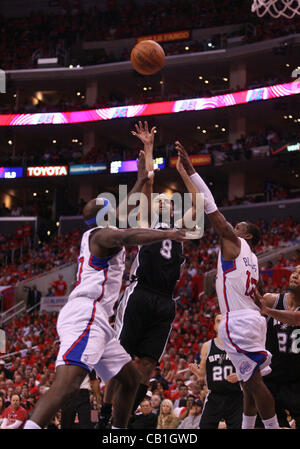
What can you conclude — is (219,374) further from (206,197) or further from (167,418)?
(206,197)

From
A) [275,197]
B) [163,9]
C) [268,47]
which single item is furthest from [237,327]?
[163,9]

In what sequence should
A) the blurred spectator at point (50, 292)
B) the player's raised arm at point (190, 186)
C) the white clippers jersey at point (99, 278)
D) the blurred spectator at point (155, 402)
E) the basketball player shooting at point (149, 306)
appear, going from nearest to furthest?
the white clippers jersey at point (99, 278) < the basketball player shooting at point (149, 306) < the player's raised arm at point (190, 186) < the blurred spectator at point (155, 402) < the blurred spectator at point (50, 292)

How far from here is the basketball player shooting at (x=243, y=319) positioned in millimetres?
5164

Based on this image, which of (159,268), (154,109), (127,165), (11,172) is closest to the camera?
(159,268)

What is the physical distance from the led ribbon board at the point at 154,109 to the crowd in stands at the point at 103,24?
3.65 metres

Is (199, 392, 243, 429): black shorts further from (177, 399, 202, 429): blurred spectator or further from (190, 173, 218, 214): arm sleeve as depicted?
(190, 173, 218, 214): arm sleeve

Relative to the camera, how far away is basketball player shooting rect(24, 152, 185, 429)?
14.6 ft

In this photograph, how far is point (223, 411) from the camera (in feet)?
22.0

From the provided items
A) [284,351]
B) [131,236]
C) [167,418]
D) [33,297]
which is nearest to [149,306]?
[131,236]

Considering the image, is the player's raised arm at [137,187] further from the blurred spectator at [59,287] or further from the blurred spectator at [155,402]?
the blurred spectator at [59,287]

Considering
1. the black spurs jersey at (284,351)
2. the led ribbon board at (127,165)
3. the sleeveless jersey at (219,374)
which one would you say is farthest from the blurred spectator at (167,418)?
the led ribbon board at (127,165)

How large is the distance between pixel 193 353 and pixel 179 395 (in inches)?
114

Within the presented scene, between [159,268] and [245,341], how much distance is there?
1081 millimetres

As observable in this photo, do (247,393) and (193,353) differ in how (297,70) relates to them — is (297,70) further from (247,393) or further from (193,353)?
(247,393)
